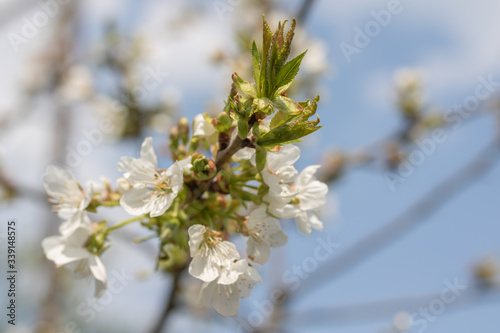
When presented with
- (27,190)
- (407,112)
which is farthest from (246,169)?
(407,112)

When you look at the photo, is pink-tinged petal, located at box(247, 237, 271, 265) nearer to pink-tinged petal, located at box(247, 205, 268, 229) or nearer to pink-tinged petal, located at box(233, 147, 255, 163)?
pink-tinged petal, located at box(247, 205, 268, 229)

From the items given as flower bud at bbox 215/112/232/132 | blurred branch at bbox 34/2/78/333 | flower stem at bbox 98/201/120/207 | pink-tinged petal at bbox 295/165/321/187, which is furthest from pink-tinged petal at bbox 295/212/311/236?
blurred branch at bbox 34/2/78/333

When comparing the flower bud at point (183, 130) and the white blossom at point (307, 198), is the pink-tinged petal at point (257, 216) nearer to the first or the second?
the white blossom at point (307, 198)

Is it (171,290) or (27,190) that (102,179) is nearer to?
(171,290)

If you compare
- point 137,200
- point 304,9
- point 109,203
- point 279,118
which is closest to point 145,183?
point 137,200

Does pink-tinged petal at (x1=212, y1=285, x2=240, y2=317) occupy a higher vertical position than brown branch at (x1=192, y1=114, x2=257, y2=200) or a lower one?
lower

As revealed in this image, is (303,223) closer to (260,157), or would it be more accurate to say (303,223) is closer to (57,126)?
(260,157)
